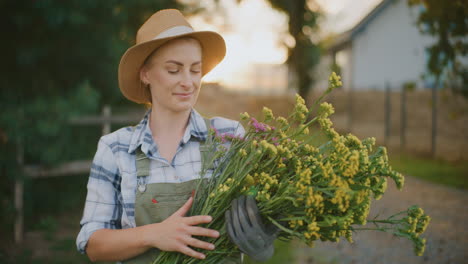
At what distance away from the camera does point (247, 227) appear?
4.75ft

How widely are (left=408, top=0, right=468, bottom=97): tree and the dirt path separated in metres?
2.19

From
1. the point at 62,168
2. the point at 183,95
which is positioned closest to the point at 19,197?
the point at 62,168

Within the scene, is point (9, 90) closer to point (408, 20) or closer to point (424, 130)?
point (424, 130)

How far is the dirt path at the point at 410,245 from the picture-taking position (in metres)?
4.39

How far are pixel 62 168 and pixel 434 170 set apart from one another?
7545mm

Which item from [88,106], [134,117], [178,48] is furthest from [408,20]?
[178,48]

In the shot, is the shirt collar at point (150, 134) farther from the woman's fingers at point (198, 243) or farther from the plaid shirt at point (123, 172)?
the woman's fingers at point (198, 243)

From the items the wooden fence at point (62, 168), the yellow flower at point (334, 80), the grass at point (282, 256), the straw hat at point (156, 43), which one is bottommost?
the grass at point (282, 256)

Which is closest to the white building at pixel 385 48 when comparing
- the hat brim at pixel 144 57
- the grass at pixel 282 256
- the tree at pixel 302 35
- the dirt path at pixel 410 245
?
the tree at pixel 302 35

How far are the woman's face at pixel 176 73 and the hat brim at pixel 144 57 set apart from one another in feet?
0.14

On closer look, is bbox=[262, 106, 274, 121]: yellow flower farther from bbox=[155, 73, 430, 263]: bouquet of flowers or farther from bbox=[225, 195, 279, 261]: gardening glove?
bbox=[225, 195, 279, 261]: gardening glove

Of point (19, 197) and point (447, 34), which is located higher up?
point (447, 34)

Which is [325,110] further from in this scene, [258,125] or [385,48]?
[385,48]

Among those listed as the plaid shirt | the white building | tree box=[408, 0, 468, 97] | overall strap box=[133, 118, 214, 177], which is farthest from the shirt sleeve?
the white building
